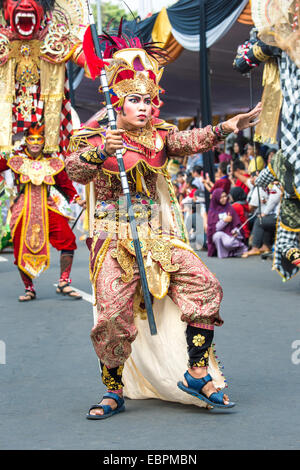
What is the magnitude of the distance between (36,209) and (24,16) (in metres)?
1.92

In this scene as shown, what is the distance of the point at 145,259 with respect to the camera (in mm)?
4492

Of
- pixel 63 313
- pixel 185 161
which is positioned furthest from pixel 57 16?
pixel 185 161

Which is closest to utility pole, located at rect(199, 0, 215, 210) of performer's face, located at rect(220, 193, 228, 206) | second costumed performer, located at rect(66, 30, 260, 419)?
performer's face, located at rect(220, 193, 228, 206)

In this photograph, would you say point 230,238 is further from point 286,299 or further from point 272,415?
point 272,415

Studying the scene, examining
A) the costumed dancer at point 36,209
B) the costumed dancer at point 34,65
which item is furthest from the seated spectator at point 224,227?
the costumed dancer at point 34,65

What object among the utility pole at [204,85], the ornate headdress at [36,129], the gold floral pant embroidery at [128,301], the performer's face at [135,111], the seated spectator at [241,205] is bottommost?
the gold floral pant embroidery at [128,301]

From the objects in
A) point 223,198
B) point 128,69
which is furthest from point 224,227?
point 128,69

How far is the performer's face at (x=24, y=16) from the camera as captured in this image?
27.7 feet

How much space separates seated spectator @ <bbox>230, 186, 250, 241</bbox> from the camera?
524 inches

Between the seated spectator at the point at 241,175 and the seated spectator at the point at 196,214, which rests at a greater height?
the seated spectator at the point at 241,175

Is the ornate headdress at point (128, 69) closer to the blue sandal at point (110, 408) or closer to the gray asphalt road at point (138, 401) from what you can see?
the blue sandal at point (110, 408)

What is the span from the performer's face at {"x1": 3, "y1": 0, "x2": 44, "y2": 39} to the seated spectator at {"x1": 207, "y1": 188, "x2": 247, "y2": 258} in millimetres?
5103

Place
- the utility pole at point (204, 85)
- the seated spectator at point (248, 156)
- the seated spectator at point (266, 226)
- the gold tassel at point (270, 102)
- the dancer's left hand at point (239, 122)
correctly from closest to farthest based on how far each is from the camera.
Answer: the dancer's left hand at point (239, 122) < the gold tassel at point (270, 102) < the seated spectator at point (266, 226) < the utility pole at point (204, 85) < the seated spectator at point (248, 156)

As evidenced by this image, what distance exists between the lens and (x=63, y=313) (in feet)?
25.8
